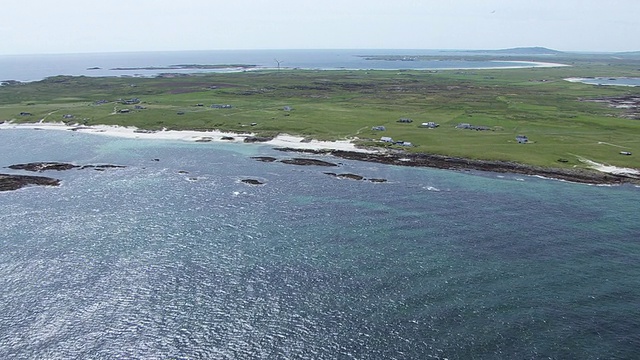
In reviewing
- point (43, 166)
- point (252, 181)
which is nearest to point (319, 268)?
point (252, 181)

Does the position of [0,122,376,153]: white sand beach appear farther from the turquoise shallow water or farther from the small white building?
the small white building

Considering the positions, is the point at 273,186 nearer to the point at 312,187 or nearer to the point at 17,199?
the point at 312,187

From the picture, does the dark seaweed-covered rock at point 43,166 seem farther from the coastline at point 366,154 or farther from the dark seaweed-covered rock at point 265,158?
the dark seaweed-covered rock at point 265,158

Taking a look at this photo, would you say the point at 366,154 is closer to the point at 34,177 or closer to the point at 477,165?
the point at 477,165

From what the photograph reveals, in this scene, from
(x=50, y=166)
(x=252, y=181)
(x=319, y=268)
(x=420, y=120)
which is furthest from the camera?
(x=420, y=120)

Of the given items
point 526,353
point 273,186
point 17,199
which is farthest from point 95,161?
point 526,353
